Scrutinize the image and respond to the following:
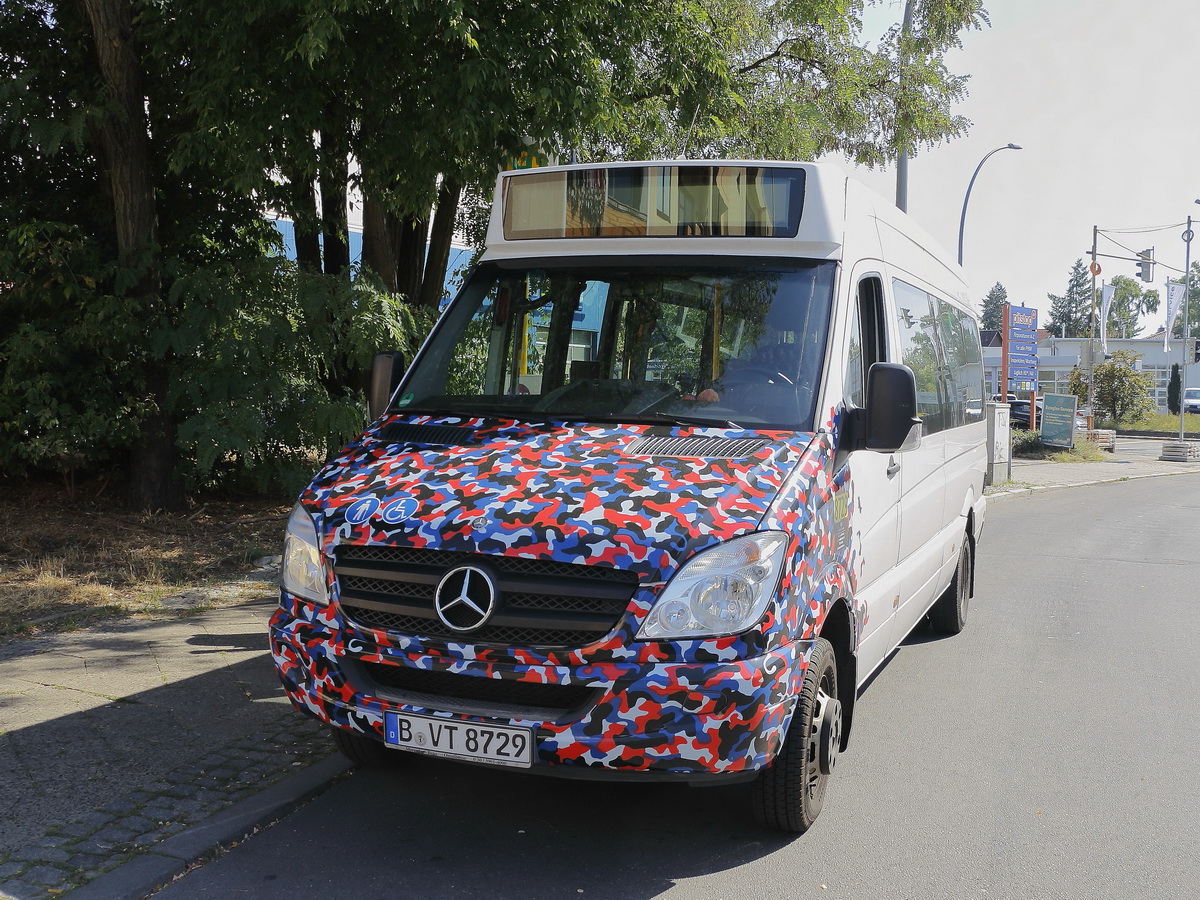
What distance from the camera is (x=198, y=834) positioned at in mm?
4008

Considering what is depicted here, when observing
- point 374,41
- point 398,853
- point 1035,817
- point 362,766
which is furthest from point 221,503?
point 1035,817

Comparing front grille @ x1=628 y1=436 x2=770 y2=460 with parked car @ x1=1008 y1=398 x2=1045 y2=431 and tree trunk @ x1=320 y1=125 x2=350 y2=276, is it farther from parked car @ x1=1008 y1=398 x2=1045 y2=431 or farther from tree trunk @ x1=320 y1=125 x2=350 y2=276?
parked car @ x1=1008 y1=398 x2=1045 y2=431

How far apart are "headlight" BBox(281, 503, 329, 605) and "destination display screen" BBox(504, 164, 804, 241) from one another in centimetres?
183

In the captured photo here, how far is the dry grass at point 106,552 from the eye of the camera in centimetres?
738

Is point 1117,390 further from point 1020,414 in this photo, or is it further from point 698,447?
point 698,447

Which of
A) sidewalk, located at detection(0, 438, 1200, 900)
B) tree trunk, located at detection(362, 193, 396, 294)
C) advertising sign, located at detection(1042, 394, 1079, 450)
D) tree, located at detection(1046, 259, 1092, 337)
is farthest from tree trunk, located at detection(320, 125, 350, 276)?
tree, located at detection(1046, 259, 1092, 337)

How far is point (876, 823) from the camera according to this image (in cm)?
447

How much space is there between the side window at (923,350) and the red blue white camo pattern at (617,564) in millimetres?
1705

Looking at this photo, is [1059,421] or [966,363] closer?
[966,363]

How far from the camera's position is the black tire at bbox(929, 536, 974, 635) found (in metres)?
7.96

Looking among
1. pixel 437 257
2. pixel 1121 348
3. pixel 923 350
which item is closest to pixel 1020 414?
pixel 437 257

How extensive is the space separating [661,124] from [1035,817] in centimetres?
906

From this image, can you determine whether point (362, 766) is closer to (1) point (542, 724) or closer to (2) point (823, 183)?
(1) point (542, 724)

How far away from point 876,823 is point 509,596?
1.87m
